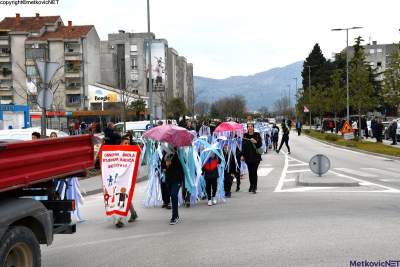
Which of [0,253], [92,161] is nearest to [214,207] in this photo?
[92,161]

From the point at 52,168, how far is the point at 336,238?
436 cm

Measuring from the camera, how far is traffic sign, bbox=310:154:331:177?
15039 millimetres

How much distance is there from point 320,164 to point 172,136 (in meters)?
7.62

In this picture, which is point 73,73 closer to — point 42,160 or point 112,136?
point 112,136

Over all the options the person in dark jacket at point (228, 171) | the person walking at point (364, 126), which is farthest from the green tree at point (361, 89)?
the person in dark jacket at point (228, 171)

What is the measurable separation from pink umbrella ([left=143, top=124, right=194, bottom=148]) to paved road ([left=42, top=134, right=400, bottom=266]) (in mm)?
1572

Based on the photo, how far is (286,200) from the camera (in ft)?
37.2

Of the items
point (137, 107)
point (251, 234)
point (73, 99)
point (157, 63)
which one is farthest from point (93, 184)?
point (73, 99)

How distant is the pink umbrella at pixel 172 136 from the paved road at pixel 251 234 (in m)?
1.57

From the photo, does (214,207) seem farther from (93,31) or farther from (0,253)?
(93,31)

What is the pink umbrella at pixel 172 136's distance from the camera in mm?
8898

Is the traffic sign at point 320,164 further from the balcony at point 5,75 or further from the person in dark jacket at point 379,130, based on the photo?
the balcony at point 5,75

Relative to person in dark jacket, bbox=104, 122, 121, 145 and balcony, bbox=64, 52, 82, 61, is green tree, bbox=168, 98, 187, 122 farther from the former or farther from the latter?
person in dark jacket, bbox=104, 122, 121, 145

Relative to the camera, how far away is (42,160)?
536cm
